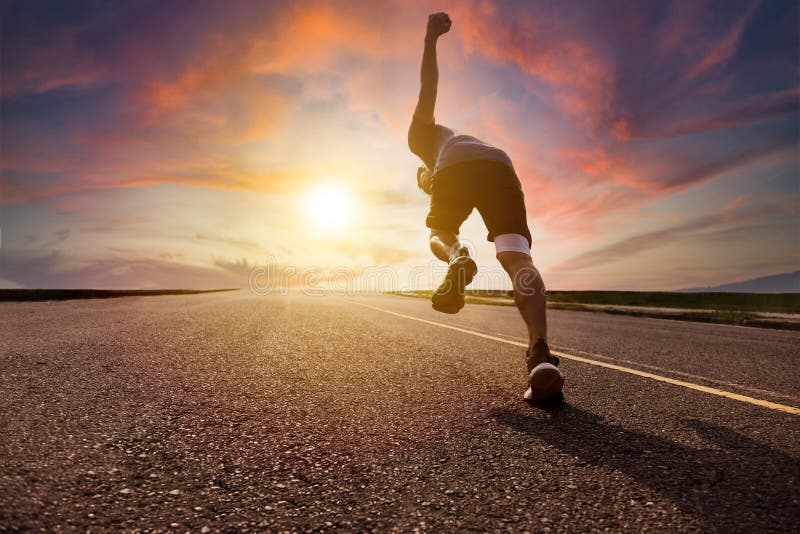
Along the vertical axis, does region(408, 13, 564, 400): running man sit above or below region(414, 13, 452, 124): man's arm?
below

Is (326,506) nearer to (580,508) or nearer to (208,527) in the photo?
(208,527)

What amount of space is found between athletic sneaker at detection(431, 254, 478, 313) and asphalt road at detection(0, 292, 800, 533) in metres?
0.48

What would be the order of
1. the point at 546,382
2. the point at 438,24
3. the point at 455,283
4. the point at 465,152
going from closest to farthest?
1. the point at 546,382
2. the point at 465,152
3. the point at 455,283
4. the point at 438,24

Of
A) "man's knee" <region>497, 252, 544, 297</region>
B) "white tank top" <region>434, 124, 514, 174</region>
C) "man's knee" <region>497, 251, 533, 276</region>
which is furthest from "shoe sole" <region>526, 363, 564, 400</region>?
"white tank top" <region>434, 124, 514, 174</region>

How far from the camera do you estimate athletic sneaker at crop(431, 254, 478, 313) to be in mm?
3287

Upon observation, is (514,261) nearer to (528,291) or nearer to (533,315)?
(528,291)

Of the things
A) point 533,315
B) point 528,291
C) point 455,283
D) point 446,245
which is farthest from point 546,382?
point 446,245

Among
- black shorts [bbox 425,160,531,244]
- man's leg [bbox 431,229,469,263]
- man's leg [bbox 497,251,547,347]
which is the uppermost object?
black shorts [bbox 425,160,531,244]

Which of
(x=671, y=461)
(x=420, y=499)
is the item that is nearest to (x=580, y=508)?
(x=420, y=499)

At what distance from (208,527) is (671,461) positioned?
1.52m

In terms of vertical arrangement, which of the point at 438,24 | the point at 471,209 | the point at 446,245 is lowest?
the point at 446,245

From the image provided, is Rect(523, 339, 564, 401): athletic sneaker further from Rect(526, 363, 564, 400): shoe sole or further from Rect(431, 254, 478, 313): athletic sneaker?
Rect(431, 254, 478, 313): athletic sneaker

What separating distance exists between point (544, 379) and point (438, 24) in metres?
2.82

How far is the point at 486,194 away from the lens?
3.02 metres
